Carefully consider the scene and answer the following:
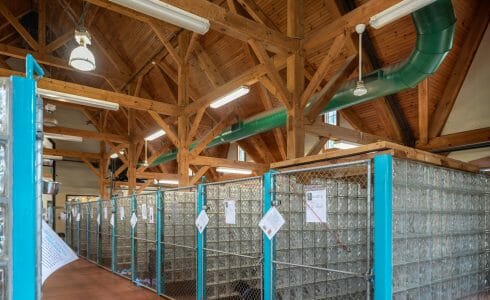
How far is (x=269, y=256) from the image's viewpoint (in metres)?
3.42

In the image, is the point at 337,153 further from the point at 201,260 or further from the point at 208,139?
the point at 208,139

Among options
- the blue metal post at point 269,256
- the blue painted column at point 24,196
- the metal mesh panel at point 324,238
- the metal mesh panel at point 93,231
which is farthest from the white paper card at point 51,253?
A: the metal mesh panel at point 93,231

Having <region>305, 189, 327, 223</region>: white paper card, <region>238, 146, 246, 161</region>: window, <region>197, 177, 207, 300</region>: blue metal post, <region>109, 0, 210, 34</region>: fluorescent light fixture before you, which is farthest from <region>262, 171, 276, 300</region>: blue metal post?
<region>238, 146, 246, 161</region>: window

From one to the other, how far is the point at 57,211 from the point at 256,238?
1363 centimetres

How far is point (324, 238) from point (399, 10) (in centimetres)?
262

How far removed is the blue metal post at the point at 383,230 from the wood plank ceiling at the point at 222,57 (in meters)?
3.22

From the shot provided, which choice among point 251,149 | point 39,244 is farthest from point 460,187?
point 251,149

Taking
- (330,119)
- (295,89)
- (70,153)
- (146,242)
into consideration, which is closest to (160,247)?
(146,242)

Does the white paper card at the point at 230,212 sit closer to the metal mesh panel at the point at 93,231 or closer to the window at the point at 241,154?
the metal mesh panel at the point at 93,231

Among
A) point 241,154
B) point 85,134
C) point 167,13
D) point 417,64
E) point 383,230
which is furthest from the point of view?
point 241,154

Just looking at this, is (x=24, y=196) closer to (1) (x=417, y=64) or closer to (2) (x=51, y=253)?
(2) (x=51, y=253)

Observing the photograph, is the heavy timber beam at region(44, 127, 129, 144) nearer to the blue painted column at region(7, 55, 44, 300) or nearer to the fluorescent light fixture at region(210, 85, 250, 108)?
the fluorescent light fixture at region(210, 85, 250, 108)

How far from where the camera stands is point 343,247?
405 cm

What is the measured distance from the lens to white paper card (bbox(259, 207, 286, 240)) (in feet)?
10.8
